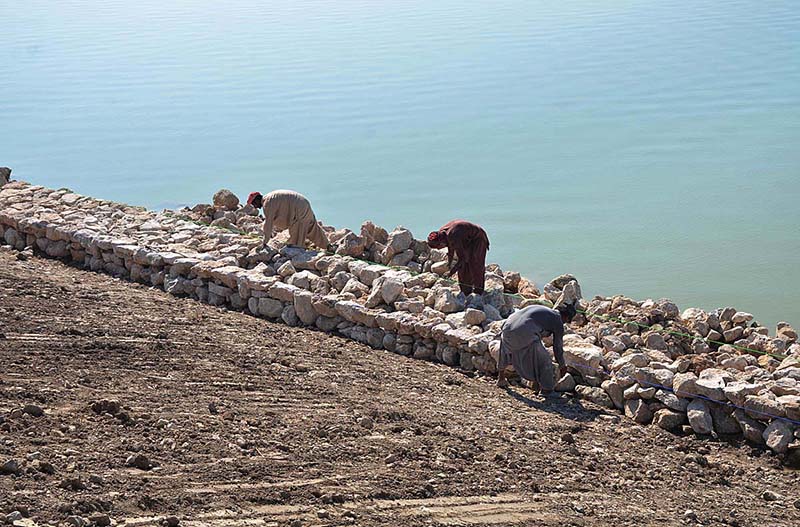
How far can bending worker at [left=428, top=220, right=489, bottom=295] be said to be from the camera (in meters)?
12.1

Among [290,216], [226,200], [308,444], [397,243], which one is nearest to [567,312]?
[397,243]

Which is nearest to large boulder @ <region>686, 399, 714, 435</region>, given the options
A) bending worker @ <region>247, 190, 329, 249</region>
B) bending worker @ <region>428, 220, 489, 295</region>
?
bending worker @ <region>428, 220, 489, 295</region>

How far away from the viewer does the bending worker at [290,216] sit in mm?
13672

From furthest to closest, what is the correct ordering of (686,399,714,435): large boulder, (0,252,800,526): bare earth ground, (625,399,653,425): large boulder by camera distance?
(625,399,653,425): large boulder < (686,399,714,435): large boulder < (0,252,800,526): bare earth ground

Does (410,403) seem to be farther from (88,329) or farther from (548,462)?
(88,329)

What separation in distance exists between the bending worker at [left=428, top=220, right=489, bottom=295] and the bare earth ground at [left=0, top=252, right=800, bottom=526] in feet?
4.66

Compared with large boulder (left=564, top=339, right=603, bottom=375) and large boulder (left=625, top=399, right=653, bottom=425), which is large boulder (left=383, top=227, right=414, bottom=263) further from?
large boulder (left=625, top=399, right=653, bottom=425)

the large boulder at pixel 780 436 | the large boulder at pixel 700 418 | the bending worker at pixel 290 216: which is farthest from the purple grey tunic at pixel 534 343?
the bending worker at pixel 290 216

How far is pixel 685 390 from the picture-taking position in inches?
380

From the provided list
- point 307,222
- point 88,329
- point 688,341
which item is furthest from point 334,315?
point 688,341

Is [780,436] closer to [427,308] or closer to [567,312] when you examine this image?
[567,312]

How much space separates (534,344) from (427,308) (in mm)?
1845

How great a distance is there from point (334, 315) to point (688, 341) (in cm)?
402

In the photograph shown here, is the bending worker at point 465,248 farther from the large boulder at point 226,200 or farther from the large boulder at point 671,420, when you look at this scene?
the large boulder at point 226,200
